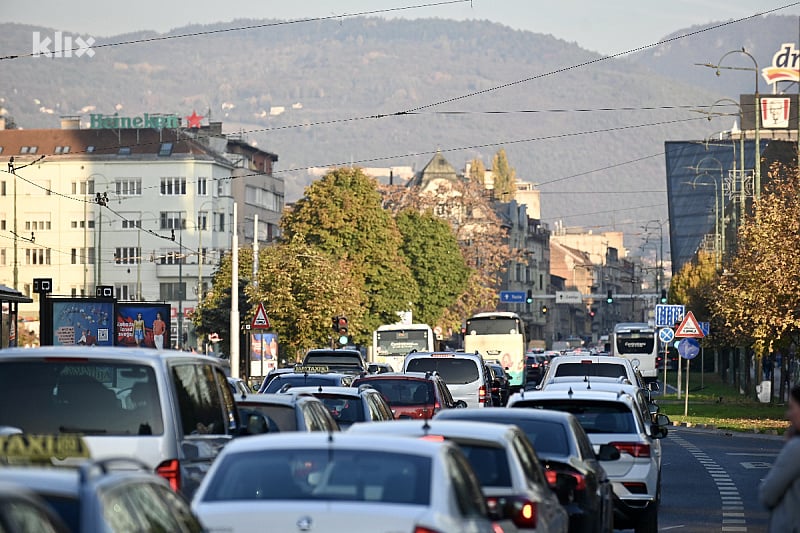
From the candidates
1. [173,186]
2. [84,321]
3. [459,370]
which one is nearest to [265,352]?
[84,321]

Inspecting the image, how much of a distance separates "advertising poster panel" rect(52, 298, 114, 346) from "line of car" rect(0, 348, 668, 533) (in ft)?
83.8

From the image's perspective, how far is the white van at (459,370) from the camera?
121ft

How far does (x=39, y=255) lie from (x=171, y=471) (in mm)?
121601

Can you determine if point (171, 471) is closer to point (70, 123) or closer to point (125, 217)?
point (125, 217)

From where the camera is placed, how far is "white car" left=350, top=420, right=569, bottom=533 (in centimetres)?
1103

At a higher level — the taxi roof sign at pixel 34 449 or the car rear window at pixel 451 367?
the taxi roof sign at pixel 34 449

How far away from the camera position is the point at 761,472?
29156mm

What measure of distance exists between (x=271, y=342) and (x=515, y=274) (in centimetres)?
12553

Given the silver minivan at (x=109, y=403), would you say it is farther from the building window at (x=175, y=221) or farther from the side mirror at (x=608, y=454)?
the building window at (x=175, y=221)

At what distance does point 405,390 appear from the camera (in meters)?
29.0

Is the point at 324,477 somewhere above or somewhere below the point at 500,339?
above

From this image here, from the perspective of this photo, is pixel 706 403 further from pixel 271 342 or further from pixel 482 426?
pixel 482 426

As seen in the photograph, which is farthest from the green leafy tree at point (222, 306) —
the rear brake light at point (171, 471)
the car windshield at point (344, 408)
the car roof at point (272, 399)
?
the rear brake light at point (171, 471)

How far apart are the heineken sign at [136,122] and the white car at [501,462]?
12442 centimetres
